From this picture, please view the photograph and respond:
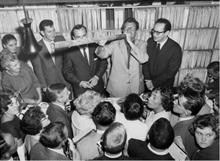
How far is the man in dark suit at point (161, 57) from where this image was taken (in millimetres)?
4275

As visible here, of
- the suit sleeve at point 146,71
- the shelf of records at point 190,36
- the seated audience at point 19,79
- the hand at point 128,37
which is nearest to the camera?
the seated audience at point 19,79

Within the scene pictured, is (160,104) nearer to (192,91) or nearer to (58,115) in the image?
(192,91)

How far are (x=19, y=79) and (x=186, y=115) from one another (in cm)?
264

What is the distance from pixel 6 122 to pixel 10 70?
3.73 ft

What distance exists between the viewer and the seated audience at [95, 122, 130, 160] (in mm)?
2395

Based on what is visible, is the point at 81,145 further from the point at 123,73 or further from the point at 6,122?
the point at 123,73

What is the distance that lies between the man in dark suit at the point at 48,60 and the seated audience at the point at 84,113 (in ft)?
5.28

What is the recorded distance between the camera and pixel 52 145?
258 cm

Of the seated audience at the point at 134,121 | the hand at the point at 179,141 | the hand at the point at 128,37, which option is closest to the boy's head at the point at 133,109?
the seated audience at the point at 134,121

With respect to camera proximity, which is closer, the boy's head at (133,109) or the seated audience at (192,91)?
the boy's head at (133,109)

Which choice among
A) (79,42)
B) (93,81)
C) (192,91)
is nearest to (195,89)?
(192,91)

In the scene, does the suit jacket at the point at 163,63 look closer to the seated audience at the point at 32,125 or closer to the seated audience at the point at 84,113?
the seated audience at the point at 84,113

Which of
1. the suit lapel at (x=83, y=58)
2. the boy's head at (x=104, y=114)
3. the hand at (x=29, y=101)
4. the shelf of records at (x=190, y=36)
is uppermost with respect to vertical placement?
the shelf of records at (x=190, y=36)

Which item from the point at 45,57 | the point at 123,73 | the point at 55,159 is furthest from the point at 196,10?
the point at 55,159
